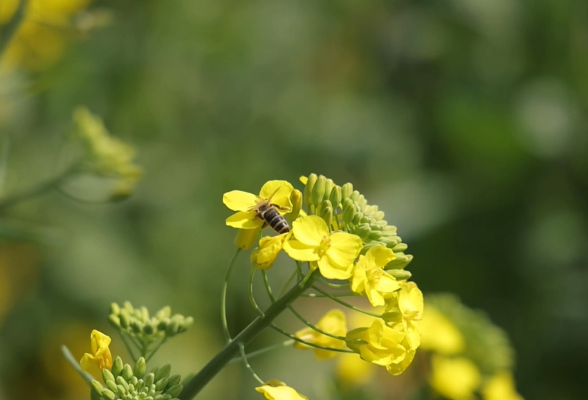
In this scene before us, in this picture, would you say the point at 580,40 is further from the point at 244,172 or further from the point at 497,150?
the point at 244,172

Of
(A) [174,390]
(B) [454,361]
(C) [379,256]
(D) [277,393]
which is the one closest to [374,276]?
(C) [379,256]

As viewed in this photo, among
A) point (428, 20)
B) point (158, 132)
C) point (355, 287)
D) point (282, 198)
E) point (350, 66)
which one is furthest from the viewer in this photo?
point (350, 66)

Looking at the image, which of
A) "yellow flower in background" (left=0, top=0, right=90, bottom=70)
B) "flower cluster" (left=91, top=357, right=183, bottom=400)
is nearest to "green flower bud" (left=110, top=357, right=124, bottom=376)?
"flower cluster" (left=91, top=357, right=183, bottom=400)

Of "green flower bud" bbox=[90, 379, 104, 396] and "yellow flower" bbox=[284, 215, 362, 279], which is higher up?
"yellow flower" bbox=[284, 215, 362, 279]

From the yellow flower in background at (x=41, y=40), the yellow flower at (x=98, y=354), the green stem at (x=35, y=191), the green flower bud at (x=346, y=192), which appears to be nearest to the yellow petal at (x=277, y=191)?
the green flower bud at (x=346, y=192)

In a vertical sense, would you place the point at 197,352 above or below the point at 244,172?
below

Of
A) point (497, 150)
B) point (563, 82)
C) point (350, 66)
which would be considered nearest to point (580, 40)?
point (563, 82)

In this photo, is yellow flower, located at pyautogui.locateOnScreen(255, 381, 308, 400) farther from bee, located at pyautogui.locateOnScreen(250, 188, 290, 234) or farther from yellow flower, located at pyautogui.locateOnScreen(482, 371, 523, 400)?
yellow flower, located at pyautogui.locateOnScreen(482, 371, 523, 400)
